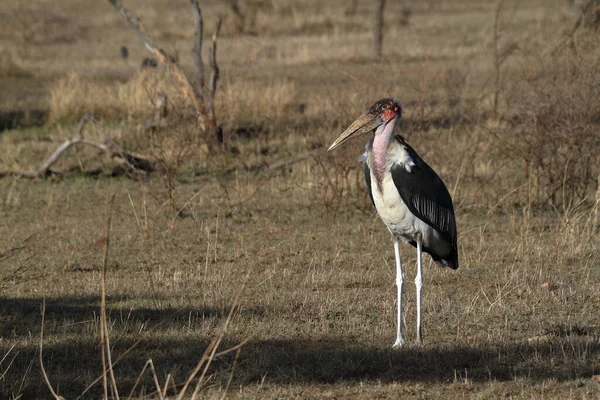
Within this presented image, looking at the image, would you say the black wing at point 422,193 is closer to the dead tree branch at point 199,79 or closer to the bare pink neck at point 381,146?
the bare pink neck at point 381,146

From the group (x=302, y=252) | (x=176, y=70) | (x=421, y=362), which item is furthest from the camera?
(x=176, y=70)

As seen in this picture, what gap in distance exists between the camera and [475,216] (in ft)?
33.5

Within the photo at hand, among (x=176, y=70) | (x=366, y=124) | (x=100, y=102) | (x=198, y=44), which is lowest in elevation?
(x=366, y=124)

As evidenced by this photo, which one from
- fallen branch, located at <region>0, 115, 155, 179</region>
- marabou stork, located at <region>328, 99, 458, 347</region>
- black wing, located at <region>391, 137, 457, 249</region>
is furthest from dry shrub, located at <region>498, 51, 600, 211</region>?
fallen branch, located at <region>0, 115, 155, 179</region>

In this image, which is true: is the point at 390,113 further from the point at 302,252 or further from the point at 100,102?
the point at 100,102

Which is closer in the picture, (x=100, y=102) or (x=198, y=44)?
(x=198, y=44)

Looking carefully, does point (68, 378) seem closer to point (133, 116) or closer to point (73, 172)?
point (73, 172)

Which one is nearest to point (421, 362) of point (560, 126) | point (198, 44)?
point (560, 126)

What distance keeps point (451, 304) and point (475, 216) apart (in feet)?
11.9

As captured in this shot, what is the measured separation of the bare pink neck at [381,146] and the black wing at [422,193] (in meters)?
0.07

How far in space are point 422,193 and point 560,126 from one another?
425 centimetres

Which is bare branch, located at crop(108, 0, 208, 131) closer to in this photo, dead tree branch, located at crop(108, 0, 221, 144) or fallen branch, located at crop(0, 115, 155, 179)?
dead tree branch, located at crop(108, 0, 221, 144)

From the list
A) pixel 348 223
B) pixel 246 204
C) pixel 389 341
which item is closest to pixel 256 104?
Answer: pixel 246 204

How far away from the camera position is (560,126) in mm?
9719
